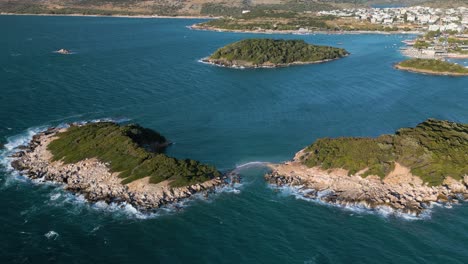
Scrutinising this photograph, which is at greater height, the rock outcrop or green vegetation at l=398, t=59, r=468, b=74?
green vegetation at l=398, t=59, r=468, b=74

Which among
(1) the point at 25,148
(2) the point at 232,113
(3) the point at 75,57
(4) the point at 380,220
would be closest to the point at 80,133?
(1) the point at 25,148

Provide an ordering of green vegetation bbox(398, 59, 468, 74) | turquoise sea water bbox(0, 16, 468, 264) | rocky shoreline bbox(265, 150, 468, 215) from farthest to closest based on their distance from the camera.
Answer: green vegetation bbox(398, 59, 468, 74)
rocky shoreline bbox(265, 150, 468, 215)
turquoise sea water bbox(0, 16, 468, 264)

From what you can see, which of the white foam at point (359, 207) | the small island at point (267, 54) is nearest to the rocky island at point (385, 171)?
the white foam at point (359, 207)

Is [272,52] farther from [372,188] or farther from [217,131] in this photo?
[372,188]

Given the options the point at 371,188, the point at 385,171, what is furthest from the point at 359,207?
the point at 385,171

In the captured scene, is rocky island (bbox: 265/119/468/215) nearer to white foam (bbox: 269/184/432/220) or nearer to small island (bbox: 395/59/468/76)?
white foam (bbox: 269/184/432/220)

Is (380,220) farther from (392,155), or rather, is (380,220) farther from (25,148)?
(25,148)

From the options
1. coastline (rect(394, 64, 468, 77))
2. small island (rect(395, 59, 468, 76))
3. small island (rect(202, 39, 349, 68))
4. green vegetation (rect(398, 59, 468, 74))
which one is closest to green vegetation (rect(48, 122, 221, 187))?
small island (rect(202, 39, 349, 68))
